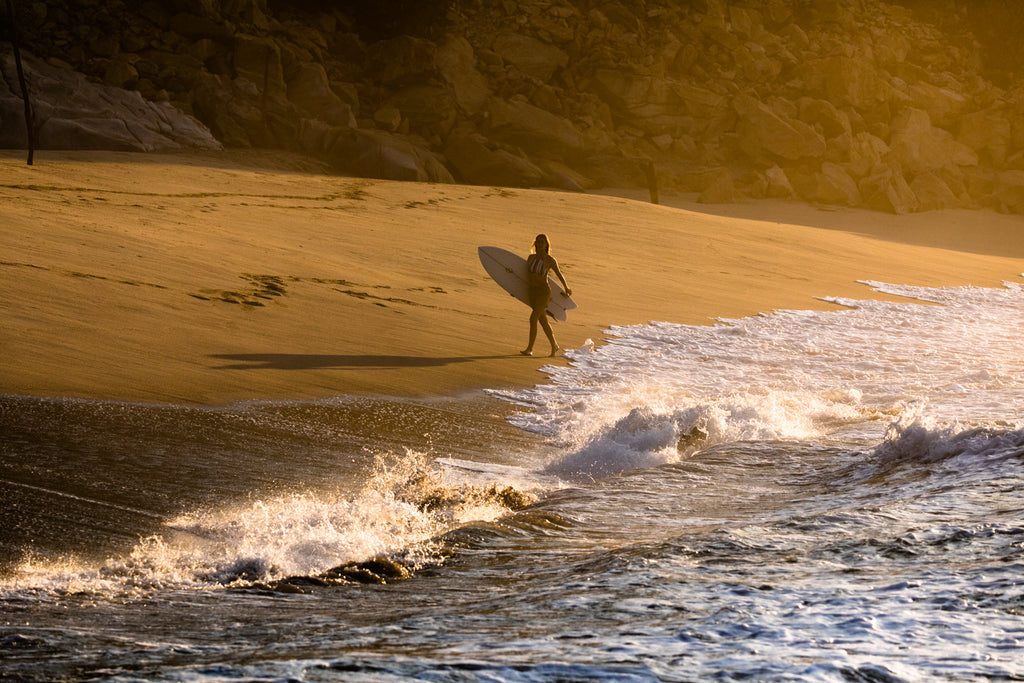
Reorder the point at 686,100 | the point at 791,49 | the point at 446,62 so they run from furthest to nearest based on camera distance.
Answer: the point at 791,49, the point at 686,100, the point at 446,62

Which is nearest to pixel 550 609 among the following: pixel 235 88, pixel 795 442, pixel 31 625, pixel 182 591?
pixel 182 591

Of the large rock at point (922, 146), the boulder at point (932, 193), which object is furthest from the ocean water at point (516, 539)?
the large rock at point (922, 146)

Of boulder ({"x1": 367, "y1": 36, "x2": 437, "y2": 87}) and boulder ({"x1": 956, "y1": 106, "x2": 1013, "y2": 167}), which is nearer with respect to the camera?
boulder ({"x1": 367, "y1": 36, "x2": 437, "y2": 87})

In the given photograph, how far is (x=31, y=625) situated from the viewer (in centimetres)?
379

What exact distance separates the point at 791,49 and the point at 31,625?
47.1m

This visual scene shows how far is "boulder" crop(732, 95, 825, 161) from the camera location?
39.3m

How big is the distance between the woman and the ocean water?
6.09 feet

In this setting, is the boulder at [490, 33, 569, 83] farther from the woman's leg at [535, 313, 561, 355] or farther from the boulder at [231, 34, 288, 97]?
the woman's leg at [535, 313, 561, 355]

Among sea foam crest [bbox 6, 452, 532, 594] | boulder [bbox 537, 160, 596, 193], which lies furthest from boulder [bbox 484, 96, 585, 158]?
sea foam crest [bbox 6, 452, 532, 594]

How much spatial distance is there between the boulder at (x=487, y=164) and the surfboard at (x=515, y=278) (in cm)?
2085

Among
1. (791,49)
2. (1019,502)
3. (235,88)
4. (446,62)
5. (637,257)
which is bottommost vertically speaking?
(1019,502)

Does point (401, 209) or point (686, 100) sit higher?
point (686, 100)

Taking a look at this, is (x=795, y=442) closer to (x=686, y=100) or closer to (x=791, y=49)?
(x=686, y=100)

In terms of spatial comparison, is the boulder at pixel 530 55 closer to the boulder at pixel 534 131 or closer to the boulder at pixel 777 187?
the boulder at pixel 534 131
